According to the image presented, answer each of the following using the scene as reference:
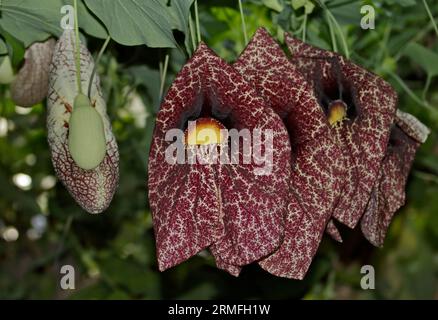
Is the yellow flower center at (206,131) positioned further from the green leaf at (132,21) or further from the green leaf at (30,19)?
the green leaf at (30,19)

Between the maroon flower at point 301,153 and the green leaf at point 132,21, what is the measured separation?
9 centimetres

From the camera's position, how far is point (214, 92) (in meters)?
0.65

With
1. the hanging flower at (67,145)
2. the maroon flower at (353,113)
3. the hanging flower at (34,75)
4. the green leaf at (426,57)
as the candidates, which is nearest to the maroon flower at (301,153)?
the maroon flower at (353,113)

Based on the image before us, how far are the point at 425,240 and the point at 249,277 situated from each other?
74 cm

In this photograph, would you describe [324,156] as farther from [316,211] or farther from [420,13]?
[420,13]

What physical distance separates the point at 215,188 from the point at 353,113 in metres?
0.17

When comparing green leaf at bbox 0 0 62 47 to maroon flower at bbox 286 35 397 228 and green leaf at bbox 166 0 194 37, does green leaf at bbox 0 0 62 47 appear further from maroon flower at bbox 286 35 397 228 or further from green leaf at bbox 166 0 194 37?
maroon flower at bbox 286 35 397 228

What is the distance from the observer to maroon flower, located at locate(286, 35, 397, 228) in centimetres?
73

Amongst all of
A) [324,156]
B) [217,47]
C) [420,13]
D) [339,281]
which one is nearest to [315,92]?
[324,156]

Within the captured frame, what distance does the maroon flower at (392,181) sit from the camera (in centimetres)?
78

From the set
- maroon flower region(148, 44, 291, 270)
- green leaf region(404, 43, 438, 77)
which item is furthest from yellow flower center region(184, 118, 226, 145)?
green leaf region(404, 43, 438, 77)

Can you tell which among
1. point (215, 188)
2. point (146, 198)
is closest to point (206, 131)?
point (215, 188)

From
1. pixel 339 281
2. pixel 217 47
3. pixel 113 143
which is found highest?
pixel 217 47

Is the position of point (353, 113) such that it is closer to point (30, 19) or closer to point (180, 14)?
point (180, 14)
